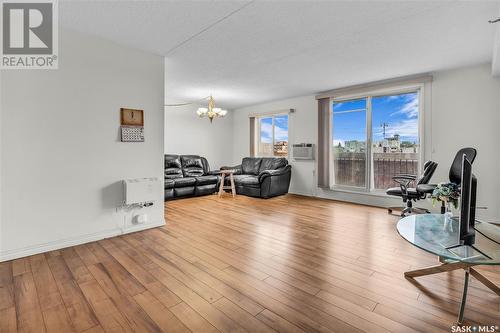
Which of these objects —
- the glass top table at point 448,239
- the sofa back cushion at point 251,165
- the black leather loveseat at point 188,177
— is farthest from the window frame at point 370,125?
the black leather loveseat at point 188,177

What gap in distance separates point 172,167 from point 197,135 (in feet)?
4.92

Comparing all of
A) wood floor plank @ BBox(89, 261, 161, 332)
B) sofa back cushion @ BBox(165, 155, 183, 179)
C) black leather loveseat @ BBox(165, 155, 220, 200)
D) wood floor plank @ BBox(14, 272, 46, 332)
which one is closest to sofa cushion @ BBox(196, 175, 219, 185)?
black leather loveseat @ BBox(165, 155, 220, 200)

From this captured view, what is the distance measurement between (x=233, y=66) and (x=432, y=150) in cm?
380

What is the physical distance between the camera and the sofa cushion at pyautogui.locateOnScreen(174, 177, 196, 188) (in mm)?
5504

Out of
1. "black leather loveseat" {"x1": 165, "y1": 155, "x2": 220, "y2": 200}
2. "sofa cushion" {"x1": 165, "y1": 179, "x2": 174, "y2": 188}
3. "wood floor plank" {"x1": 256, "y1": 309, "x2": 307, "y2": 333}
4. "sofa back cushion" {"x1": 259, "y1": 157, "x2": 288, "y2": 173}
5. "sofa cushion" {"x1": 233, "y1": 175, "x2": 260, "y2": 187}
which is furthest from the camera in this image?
"sofa back cushion" {"x1": 259, "y1": 157, "x2": 288, "y2": 173}

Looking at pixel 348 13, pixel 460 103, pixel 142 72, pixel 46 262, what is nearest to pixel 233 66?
pixel 142 72

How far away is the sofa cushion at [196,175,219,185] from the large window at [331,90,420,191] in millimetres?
2969

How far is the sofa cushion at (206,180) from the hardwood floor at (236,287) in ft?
8.92

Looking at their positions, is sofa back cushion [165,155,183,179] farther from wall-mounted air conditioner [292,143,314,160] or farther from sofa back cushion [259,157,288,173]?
wall-mounted air conditioner [292,143,314,160]

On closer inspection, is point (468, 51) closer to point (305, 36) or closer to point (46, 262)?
point (305, 36)

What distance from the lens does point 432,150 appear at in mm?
4293

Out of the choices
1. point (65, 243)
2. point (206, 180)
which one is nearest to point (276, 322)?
point (65, 243)

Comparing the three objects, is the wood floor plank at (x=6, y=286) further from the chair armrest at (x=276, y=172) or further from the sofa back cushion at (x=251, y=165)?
the sofa back cushion at (x=251, y=165)

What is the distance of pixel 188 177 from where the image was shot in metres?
5.97
